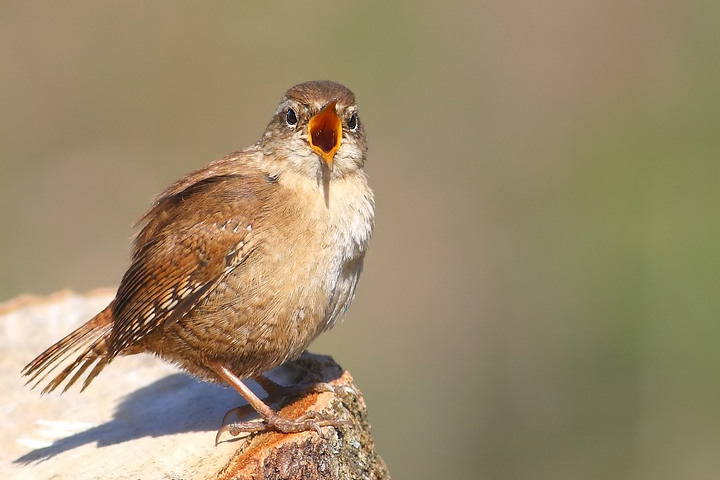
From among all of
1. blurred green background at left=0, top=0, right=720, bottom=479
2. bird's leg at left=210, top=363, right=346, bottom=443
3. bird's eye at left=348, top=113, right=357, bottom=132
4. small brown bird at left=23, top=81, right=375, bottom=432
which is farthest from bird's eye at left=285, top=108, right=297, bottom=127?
blurred green background at left=0, top=0, right=720, bottom=479

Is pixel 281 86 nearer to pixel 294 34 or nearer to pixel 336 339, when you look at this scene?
pixel 294 34

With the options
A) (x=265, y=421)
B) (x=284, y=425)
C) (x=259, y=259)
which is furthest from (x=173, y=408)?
(x=259, y=259)

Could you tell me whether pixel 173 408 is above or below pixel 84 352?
below

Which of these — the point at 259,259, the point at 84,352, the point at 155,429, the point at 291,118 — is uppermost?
the point at 291,118

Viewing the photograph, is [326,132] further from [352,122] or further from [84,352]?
[84,352]

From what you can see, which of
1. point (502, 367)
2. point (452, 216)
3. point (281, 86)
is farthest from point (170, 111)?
A: point (502, 367)

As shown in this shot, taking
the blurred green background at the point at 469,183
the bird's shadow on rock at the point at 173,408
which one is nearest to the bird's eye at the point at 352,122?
the bird's shadow on rock at the point at 173,408

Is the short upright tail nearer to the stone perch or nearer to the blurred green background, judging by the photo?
the stone perch

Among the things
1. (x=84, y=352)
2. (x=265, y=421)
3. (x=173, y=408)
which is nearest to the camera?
(x=265, y=421)
